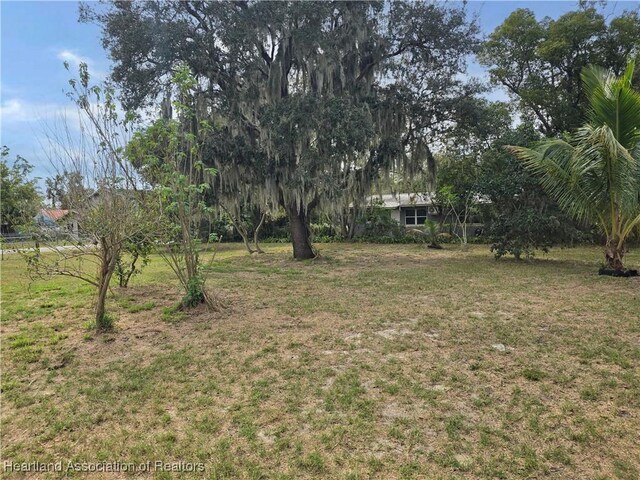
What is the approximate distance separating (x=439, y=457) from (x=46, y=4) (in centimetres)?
745

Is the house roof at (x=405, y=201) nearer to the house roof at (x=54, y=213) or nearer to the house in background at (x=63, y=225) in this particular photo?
the house roof at (x=54, y=213)

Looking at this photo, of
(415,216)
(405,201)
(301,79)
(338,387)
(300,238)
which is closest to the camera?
(338,387)

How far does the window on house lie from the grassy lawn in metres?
16.7

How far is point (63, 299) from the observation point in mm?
6230

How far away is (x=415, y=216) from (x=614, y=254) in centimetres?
1503

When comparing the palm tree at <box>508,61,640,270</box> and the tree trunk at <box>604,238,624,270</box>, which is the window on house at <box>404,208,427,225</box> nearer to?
the palm tree at <box>508,61,640,270</box>

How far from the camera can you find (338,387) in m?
3.04

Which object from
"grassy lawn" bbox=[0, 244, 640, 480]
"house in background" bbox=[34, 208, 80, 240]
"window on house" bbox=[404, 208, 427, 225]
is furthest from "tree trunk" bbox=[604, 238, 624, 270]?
"window on house" bbox=[404, 208, 427, 225]

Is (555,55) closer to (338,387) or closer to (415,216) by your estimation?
(415,216)

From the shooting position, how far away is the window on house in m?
22.5

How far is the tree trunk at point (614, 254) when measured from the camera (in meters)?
7.72

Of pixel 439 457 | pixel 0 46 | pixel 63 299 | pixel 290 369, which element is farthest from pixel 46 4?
pixel 439 457

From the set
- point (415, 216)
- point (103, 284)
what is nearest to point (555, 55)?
point (415, 216)

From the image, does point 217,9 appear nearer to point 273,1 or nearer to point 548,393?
point 273,1
